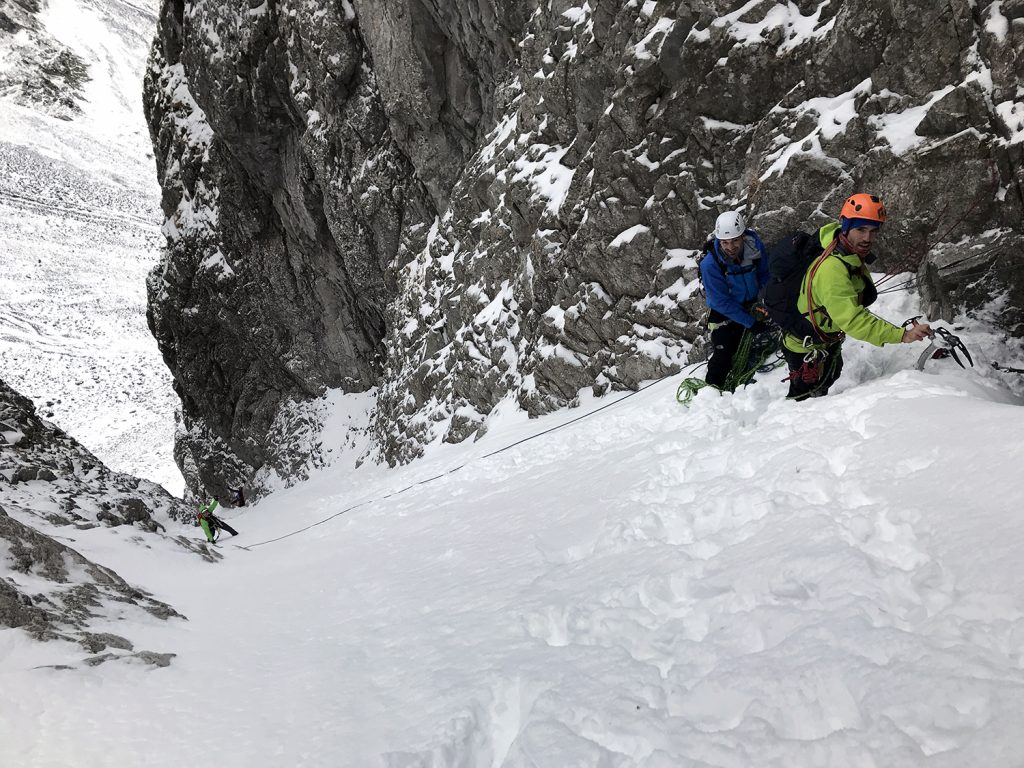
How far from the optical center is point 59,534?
28.9 ft

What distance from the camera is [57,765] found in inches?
Answer: 104

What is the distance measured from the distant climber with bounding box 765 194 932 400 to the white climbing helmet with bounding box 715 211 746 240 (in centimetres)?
74

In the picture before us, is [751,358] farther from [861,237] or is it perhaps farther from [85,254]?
[85,254]

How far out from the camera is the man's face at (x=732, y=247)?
6242 mm

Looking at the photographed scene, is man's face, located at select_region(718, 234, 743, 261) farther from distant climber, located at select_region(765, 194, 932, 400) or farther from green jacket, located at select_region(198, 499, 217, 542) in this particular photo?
green jacket, located at select_region(198, 499, 217, 542)

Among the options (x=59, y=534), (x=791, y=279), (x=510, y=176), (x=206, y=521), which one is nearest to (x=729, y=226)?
(x=791, y=279)

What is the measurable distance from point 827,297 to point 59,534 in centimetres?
1069

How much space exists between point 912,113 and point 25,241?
8300 cm

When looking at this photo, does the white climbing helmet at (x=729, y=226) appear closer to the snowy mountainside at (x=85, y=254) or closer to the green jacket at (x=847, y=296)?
the green jacket at (x=847, y=296)

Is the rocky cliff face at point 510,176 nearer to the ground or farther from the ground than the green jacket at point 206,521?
farther from the ground

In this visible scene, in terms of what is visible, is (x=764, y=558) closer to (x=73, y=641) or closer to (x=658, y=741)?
(x=658, y=741)

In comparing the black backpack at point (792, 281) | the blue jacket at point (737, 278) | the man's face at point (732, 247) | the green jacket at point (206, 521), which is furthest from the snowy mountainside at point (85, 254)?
the black backpack at point (792, 281)

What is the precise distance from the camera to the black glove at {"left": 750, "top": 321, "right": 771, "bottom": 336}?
6.57m

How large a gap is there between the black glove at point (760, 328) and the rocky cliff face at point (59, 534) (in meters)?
6.30
